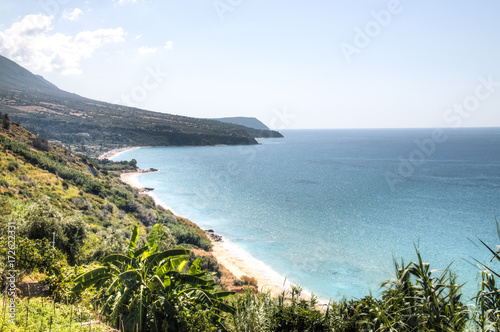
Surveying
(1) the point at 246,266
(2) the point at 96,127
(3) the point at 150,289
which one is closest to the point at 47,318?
(3) the point at 150,289

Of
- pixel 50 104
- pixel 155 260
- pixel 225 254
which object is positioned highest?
pixel 50 104

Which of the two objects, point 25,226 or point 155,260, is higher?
→ point 155,260

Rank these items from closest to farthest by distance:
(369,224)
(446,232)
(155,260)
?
(155,260) < (446,232) < (369,224)

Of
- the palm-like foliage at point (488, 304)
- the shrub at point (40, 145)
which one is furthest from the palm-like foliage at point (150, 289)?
the shrub at point (40, 145)

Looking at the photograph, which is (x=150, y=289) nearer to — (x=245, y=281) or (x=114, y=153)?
(x=245, y=281)

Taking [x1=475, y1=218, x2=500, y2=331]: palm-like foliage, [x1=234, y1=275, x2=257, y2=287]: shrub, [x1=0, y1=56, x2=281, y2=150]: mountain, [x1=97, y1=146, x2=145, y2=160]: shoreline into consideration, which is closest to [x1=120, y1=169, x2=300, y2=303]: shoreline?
[x1=234, y1=275, x2=257, y2=287]: shrub

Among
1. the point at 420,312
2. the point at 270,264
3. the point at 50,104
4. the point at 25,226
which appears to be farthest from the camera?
the point at 50,104

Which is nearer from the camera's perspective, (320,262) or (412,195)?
(320,262)

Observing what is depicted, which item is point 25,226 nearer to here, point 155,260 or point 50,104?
point 155,260

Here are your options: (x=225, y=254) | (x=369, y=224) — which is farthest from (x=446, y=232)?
(x=225, y=254)
